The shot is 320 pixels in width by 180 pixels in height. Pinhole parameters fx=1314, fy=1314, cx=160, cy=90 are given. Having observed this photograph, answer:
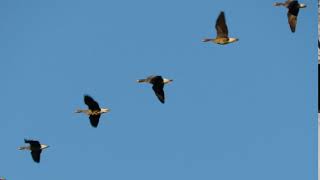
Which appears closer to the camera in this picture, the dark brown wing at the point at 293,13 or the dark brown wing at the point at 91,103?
the dark brown wing at the point at 293,13

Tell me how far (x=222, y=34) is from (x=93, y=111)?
6.96 meters

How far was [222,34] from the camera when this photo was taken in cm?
5316

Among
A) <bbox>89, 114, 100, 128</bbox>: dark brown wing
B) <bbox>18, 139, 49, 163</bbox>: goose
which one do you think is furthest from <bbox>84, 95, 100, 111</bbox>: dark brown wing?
<bbox>18, 139, 49, 163</bbox>: goose

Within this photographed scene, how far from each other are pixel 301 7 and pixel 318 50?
705 centimetres

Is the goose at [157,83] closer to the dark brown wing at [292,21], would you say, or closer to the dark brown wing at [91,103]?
the dark brown wing at [91,103]

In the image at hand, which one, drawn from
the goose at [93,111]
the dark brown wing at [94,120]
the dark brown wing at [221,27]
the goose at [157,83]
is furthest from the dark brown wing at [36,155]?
the dark brown wing at [221,27]

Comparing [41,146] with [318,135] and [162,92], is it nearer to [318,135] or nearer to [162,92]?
[162,92]

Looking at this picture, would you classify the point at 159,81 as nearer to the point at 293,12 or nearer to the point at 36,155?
the point at 293,12

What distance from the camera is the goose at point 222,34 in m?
52.0

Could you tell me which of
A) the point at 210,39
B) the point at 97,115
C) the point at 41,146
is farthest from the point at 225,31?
the point at 41,146

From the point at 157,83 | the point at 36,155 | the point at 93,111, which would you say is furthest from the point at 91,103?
the point at 36,155

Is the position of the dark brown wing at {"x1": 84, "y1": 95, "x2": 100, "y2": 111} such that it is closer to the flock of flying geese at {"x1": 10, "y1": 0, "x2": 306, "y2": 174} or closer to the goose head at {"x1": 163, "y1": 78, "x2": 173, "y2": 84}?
the flock of flying geese at {"x1": 10, "y1": 0, "x2": 306, "y2": 174}

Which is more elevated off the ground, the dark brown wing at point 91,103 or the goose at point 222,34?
the goose at point 222,34

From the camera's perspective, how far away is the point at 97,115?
56344 millimetres
